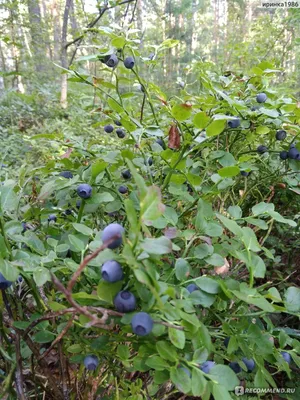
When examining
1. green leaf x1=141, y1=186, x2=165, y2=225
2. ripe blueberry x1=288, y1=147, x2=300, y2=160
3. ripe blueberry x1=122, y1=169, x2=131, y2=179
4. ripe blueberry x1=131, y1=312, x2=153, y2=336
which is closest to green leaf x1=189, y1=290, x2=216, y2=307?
ripe blueberry x1=131, y1=312, x2=153, y2=336

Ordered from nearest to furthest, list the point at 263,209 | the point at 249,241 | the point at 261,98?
the point at 249,241, the point at 263,209, the point at 261,98

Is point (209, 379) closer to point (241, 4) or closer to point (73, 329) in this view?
point (73, 329)

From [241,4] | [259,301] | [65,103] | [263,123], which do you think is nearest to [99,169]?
[259,301]

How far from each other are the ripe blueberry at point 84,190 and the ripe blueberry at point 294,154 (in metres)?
0.60

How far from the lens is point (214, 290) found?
54 cm

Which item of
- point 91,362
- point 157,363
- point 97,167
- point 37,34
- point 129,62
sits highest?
point 37,34

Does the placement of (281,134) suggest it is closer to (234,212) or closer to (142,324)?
(234,212)

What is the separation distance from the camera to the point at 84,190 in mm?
667

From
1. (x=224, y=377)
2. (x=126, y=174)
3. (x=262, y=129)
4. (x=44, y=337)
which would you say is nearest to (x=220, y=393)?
(x=224, y=377)

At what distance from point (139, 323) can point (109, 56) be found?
66cm

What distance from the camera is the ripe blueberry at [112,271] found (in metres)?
0.43

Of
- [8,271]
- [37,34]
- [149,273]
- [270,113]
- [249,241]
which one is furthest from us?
[37,34]

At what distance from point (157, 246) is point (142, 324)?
117mm

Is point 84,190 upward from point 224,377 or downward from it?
upward
